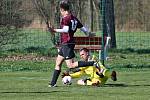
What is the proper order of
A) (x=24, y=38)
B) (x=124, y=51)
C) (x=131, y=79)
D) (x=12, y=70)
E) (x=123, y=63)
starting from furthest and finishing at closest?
(x=124, y=51) < (x=24, y=38) < (x=123, y=63) < (x=12, y=70) < (x=131, y=79)

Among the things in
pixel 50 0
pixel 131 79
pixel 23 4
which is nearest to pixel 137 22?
pixel 50 0

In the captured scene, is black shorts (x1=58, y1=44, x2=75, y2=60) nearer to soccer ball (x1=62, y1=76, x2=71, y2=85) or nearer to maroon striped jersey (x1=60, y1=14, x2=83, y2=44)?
maroon striped jersey (x1=60, y1=14, x2=83, y2=44)

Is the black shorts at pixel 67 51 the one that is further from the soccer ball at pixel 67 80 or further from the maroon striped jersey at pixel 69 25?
the soccer ball at pixel 67 80

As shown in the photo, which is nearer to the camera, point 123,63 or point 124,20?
point 123,63

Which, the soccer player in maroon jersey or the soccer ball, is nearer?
the soccer player in maroon jersey

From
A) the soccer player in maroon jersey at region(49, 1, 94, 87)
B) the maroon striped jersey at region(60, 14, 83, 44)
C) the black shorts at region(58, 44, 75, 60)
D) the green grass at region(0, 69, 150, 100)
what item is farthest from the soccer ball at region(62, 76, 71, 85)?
the maroon striped jersey at region(60, 14, 83, 44)

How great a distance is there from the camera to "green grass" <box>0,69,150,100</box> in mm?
11359

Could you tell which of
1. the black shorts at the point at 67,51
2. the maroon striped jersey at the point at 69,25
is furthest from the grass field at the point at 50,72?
the maroon striped jersey at the point at 69,25

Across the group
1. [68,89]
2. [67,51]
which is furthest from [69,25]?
[68,89]

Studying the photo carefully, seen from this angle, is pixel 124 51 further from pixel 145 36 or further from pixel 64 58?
pixel 64 58

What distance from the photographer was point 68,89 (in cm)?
1279

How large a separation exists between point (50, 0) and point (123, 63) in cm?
438

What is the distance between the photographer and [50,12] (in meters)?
23.4

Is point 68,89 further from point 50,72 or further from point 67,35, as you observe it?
point 50,72
